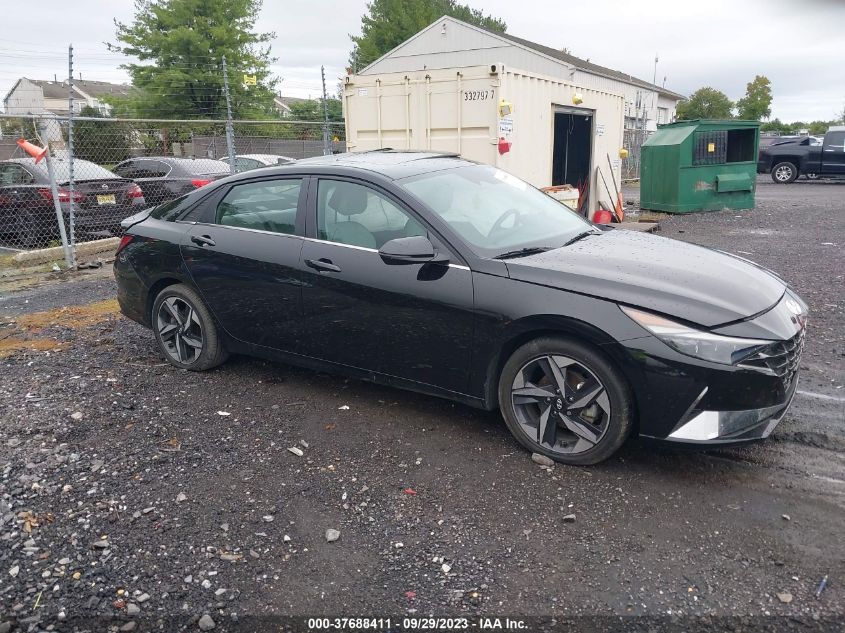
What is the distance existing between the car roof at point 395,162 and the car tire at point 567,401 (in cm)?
148

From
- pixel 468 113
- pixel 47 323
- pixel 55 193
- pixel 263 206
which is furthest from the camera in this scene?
pixel 468 113

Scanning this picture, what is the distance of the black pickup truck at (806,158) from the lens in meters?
22.2

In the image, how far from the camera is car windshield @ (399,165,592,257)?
12.9ft

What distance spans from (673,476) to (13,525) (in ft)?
10.7

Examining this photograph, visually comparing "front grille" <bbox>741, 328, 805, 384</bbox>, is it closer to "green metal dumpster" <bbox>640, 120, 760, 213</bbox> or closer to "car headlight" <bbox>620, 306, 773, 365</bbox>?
"car headlight" <bbox>620, 306, 773, 365</bbox>

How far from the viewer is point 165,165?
40.7 ft

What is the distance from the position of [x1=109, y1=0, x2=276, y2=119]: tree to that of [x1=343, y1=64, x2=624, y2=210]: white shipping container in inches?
917

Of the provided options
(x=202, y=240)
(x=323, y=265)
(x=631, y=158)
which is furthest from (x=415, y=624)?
(x=631, y=158)

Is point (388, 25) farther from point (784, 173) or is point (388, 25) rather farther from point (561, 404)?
point (561, 404)

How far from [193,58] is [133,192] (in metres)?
28.8

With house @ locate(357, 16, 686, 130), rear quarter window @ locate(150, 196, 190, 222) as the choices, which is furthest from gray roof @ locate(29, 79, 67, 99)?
rear quarter window @ locate(150, 196, 190, 222)

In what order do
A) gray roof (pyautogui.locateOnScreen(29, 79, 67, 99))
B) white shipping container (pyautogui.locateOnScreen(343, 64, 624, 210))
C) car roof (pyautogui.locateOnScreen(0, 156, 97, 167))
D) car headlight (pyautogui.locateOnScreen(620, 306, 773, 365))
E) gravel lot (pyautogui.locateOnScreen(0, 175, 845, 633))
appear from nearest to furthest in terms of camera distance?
gravel lot (pyautogui.locateOnScreen(0, 175, 845, 633)) < car headlight (pyautogui.locateOnScreen(620, 306, 773, 365)) < white shipping container (pyautogui.locateOnScreen(343, 64, 624, 210)) < car roof (pyautogui.locateOnScreen(0, 156, 97, 167)) < gray roof (pyautogui.locateOnScreen(29, 79, 67, 99))

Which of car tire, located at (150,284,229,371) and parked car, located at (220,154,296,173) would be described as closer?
car tire, located at (150,284,229,371)

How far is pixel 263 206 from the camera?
464 cm
